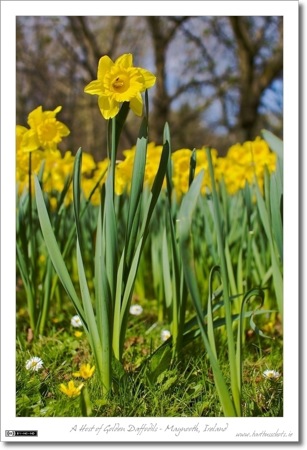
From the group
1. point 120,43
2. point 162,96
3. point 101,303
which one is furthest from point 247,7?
point 120,43

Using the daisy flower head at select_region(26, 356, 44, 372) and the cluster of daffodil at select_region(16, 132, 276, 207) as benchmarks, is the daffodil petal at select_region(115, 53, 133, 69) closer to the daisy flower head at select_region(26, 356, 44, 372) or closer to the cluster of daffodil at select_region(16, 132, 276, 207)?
the cluster of daffodil at select_region(16, 132, 276, 207)

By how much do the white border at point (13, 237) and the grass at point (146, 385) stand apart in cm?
3

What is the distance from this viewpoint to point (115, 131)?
1268 mm

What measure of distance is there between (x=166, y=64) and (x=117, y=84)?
5.62 m

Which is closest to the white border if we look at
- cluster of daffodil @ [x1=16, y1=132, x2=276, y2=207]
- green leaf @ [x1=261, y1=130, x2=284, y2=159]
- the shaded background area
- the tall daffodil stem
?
the tall daffodil stem

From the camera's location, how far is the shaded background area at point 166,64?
6113 millimetres

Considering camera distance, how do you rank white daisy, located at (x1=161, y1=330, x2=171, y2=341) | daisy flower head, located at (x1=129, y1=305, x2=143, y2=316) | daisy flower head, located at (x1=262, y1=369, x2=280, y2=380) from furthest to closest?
1. daisy flower head, located at (x1=129, y1=305, x2=143, y2=316)
2. white daisy, located at (x1=161, y1=330, x2=171, y2=341)
3. daisy flower head, located at (x1=262, y1=369, x2=280, y2=380)

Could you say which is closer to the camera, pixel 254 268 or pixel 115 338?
pixel 115 338

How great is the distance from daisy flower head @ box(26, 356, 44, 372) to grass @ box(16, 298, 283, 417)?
0.02 meters

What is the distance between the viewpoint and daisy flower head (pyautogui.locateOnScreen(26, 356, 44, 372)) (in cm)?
155

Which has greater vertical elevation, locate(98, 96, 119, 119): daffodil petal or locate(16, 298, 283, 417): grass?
locate(98, 96, 119, 119): daffodil petal
